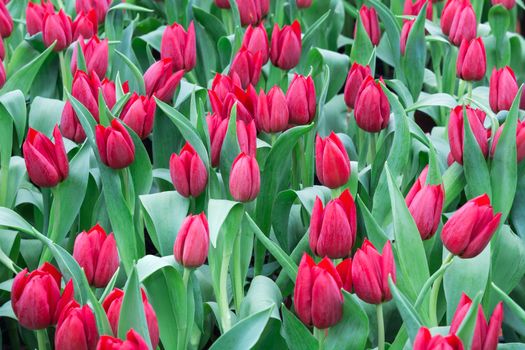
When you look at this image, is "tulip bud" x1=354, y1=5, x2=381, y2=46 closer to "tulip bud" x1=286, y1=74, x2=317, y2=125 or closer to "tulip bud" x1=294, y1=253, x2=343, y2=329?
"tulip bud" x1=286, y1=74, x2=317, y2=125

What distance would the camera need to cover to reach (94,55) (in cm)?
164

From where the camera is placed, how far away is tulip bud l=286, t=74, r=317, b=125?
4.67 ft

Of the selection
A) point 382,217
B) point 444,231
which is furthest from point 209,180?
point 444,231

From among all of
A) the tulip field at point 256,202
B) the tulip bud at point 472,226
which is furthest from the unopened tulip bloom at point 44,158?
the tulip bud at point 472,226

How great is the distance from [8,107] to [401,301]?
833mm

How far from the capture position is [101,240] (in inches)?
45.1

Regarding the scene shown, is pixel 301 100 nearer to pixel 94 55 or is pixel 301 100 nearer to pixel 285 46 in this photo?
pixel 285 46

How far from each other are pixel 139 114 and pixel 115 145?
0.11 meters

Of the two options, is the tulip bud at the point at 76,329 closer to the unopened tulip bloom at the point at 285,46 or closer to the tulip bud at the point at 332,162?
the tulip bud at the point at 332,162

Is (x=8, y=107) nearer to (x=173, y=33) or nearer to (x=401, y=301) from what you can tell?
(x=173, y=33)

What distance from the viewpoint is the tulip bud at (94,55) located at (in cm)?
164

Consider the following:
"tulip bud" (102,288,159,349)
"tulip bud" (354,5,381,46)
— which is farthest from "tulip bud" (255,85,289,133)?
"tulip bud" (354,5,381,46)

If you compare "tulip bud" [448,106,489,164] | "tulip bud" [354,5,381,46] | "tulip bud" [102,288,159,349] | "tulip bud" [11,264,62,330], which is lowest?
"tulip bud" [354,5,381,46]

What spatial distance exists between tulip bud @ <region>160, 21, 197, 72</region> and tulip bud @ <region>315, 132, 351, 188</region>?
0.50 m
